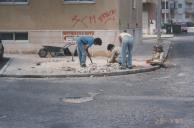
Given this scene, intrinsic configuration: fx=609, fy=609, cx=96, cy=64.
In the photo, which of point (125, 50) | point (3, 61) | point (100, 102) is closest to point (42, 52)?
point (3, 61)

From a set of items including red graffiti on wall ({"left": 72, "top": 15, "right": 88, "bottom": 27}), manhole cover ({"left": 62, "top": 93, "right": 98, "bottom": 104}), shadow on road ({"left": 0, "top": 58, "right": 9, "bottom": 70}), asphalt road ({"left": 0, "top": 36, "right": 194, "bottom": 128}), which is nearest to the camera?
asphalt road ({"left": 0, "top": 36, "right": 194, "bottom": 128})

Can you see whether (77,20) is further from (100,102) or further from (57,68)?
(100,102)

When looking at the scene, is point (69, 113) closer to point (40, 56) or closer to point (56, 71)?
point (56, 71)

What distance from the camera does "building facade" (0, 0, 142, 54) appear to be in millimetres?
26641

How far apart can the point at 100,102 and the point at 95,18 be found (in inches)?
553

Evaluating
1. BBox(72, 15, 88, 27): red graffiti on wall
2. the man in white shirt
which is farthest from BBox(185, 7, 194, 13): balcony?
the man in white shirt

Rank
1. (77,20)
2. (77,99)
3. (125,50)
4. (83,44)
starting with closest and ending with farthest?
(77,99)
(125,50)
(83,44)
(77,20)

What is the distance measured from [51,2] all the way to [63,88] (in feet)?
39.2

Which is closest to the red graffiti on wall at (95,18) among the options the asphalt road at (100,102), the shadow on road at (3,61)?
the shadow on road at (3,61)

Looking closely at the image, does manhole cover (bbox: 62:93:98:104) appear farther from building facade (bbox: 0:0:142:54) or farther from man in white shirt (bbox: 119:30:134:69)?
building facade (bbox: 0:0:142:54)

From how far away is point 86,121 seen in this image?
34.6 ft

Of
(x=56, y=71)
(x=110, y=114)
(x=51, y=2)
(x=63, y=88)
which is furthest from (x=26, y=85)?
(x=51, y=2)

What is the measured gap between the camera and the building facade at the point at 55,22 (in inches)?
1049

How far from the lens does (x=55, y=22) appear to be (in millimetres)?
27016
